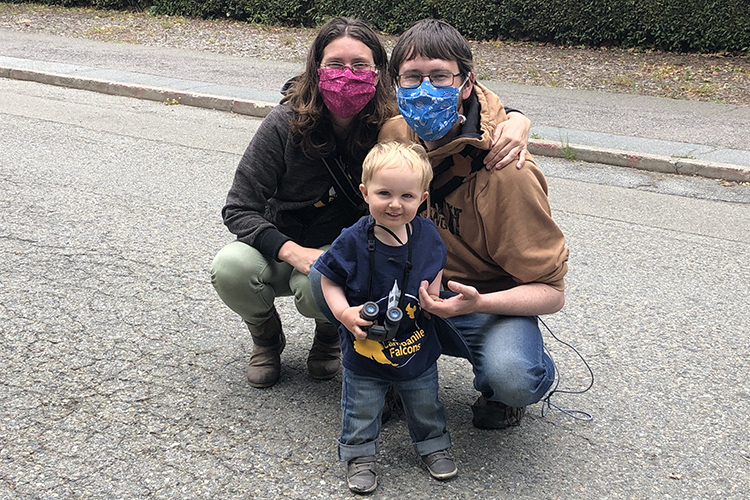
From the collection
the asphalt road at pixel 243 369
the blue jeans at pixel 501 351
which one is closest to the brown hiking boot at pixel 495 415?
the asphalt road at pixel 243 369

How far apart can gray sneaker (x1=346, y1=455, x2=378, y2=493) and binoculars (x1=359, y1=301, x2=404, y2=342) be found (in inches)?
18.0

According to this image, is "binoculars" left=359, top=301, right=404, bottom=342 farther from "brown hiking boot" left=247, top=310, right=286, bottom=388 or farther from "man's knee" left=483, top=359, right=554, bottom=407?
"brown hiking boot" left=247, top=310, right=286, bottom=388

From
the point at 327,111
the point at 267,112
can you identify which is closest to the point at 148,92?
the point at 267,112

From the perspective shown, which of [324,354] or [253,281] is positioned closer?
[253,281]

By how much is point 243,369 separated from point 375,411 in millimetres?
957

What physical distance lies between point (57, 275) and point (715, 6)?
11600mm

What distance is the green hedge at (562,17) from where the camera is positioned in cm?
1261

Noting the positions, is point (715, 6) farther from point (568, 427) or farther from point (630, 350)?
point (568, 427)

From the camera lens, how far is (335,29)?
314 cm

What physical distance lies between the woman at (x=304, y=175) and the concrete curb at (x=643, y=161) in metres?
4.98

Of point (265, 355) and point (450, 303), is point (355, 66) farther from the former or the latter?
point (265, 355)

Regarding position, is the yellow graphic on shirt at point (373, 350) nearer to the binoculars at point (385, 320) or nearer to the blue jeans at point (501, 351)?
the binoculars at point (385, 320)

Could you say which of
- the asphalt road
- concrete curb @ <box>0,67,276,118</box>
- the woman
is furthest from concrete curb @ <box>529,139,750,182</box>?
the woman

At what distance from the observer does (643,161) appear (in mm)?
7609
